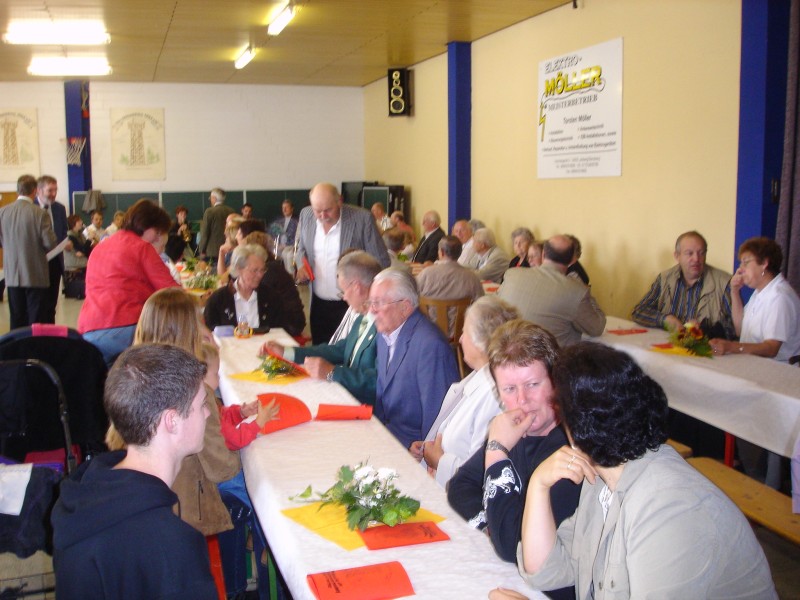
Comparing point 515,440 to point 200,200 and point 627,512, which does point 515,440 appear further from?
point 200,200

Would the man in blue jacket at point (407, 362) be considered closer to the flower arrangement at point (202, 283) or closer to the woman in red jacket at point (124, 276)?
the woman in red jacket at point (124, 276)

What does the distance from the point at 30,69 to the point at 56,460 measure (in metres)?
9.86

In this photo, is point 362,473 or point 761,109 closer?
point 362,473

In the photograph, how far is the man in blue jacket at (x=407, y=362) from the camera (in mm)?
3092

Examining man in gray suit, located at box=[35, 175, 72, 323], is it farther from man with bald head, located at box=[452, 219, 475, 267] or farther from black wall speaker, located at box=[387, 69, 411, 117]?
black wall speaker, located at box=[387, 69, 411, 117]

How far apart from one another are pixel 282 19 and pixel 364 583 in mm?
7246

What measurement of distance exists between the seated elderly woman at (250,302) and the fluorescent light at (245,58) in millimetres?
6224

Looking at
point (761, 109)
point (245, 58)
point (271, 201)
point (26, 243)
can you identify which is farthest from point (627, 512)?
point (271, 201)

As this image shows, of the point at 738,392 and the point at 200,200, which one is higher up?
the point at 200,200

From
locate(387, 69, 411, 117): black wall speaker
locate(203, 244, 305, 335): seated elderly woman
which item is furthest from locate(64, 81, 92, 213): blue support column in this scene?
locate(203, 244, 305, 335): seated elderly woman

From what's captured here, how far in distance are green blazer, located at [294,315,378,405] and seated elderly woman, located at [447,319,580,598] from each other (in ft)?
4.16

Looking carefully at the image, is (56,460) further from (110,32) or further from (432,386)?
(110,32)

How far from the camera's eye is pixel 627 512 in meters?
1.48

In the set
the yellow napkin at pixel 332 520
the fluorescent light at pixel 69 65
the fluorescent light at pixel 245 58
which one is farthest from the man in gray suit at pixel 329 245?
the fluorescent light at pixel 69 65
